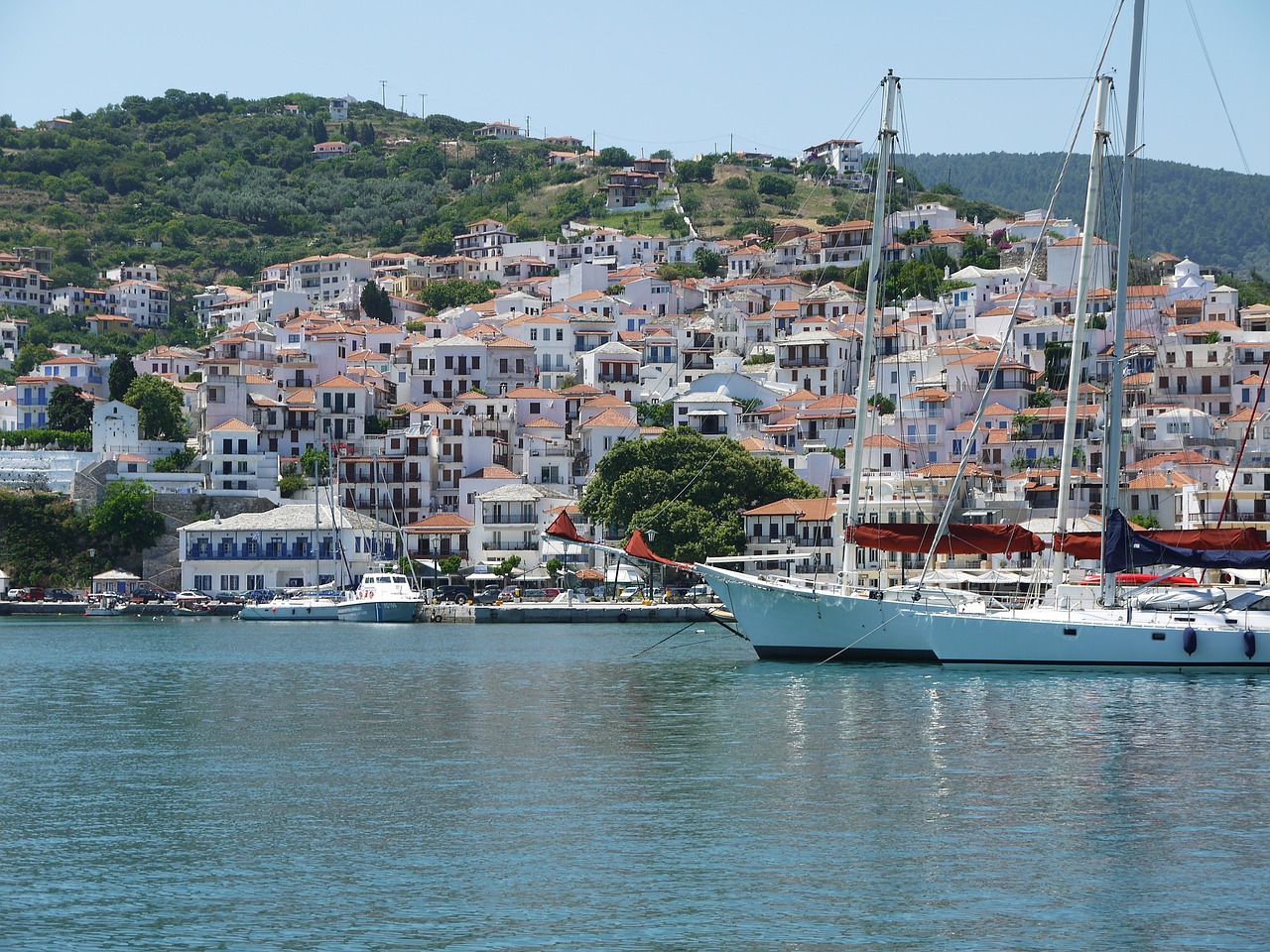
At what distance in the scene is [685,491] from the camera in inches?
2901

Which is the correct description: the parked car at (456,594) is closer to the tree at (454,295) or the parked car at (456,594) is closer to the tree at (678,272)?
the tree at (678,272)

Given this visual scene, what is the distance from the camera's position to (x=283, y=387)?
101062 mm

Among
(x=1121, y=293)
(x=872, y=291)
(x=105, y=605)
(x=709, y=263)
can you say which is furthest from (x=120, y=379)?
(x=1121, y=293)

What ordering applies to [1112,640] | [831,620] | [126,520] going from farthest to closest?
[126,520]
[831,620]
[1112,640]

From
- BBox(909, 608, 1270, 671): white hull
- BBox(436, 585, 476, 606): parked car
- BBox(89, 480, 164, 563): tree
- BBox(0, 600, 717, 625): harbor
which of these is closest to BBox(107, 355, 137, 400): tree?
BBox(89, 480, 164, 563): tree

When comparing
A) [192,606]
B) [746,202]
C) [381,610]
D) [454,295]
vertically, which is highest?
[746,202]

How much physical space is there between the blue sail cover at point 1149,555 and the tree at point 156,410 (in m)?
70.2

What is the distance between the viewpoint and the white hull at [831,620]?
132 ft

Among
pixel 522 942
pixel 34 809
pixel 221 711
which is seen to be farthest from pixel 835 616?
pixel 522 942

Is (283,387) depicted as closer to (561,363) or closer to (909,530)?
(561,363)

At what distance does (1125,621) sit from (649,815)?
63.5 ft

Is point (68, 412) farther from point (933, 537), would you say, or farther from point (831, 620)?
point (933, 537)

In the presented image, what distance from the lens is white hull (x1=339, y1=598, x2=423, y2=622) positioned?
239 ft

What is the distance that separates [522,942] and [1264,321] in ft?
308
